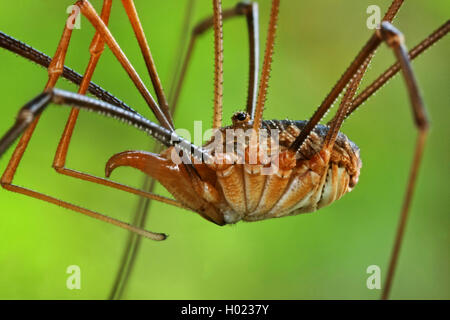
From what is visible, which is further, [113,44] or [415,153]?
[113,44]

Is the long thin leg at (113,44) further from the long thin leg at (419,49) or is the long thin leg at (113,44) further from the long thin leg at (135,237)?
the long thin leg at (419,49)

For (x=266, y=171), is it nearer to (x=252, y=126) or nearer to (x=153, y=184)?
(x=252, y=126)

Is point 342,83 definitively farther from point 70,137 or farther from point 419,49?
point 70,137

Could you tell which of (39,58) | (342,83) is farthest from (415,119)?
(39,58)

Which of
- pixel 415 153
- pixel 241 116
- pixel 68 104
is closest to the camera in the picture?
pixel 415 153

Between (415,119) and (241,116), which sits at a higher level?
(241,116)

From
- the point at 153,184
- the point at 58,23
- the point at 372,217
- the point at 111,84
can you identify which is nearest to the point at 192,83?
the point at 111,84

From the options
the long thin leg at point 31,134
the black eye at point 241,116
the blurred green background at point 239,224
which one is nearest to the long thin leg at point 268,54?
the black eye at point 241,116
